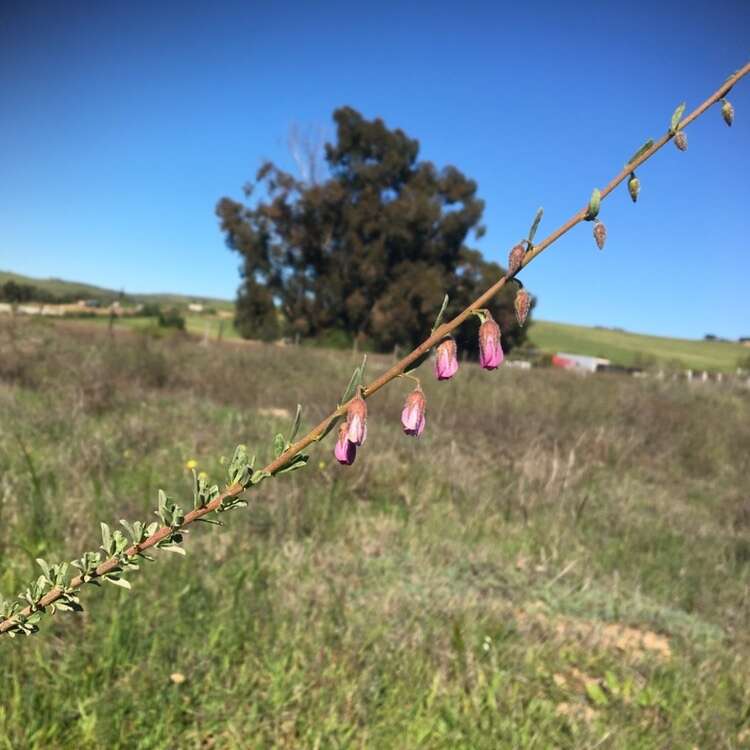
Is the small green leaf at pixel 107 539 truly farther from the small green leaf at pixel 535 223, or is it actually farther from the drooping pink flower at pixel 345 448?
the small green leaf at pixel 535 223

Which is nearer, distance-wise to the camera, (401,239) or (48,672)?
(48,672)

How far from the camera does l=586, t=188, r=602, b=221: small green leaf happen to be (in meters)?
0.81

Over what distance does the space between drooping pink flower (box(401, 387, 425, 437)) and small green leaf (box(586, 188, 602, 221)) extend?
318 mm

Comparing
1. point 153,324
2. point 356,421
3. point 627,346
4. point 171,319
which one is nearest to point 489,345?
Result: point 356,421

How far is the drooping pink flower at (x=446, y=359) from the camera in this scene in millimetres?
864

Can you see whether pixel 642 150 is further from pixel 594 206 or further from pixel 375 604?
pixel 375 604

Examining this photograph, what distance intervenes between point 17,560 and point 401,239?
31.8 meters

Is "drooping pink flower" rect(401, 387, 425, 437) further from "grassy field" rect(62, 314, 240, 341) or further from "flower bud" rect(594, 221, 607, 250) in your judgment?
"grassy field" rect(62, 314, 240, 341)

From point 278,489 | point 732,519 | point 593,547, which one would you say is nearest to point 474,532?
point 593,547

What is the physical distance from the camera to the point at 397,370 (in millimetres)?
761

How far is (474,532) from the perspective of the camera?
4465mm

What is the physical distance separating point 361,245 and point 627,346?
36620 millimetres

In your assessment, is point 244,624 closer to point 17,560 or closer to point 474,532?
point 17,560

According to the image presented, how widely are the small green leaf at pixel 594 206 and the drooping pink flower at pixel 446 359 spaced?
0.23 m
